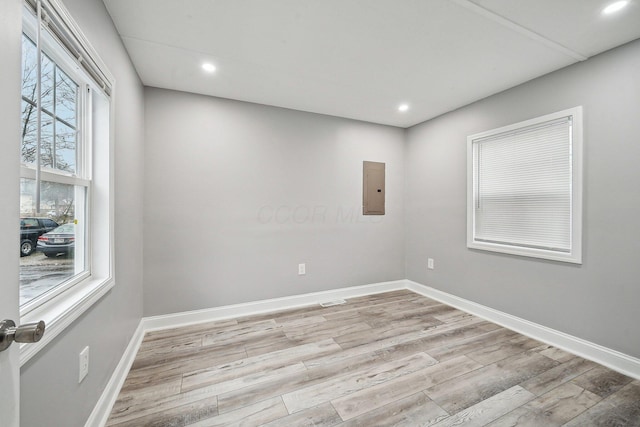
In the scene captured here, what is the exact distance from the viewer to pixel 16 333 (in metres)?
0.58

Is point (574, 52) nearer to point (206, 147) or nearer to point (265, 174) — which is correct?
point (265, 174)

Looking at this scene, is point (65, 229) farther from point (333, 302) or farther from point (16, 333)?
point (333, 302)

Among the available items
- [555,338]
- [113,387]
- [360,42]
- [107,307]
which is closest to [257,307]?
[113,387]

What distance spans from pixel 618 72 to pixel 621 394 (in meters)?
2.29

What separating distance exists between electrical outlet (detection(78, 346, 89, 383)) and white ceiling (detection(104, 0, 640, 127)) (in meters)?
1.98

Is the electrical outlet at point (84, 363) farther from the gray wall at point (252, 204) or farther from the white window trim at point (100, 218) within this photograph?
the gray wall at point (252, 204)

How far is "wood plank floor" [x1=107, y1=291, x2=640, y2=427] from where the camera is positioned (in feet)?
4.99

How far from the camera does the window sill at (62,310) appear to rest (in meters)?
0.90

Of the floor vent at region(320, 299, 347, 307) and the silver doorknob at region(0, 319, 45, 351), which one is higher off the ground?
the silver doorknob at region(0, 319, 45, 351)

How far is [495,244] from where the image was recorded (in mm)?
2793

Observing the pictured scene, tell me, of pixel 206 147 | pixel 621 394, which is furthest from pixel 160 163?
pixel 621 394

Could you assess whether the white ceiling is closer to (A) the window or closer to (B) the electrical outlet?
(A) the window

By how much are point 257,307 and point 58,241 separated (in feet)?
6.65

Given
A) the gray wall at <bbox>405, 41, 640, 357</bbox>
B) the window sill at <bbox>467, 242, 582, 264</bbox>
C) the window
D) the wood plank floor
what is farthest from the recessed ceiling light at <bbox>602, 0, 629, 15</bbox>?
the wood plank floor
